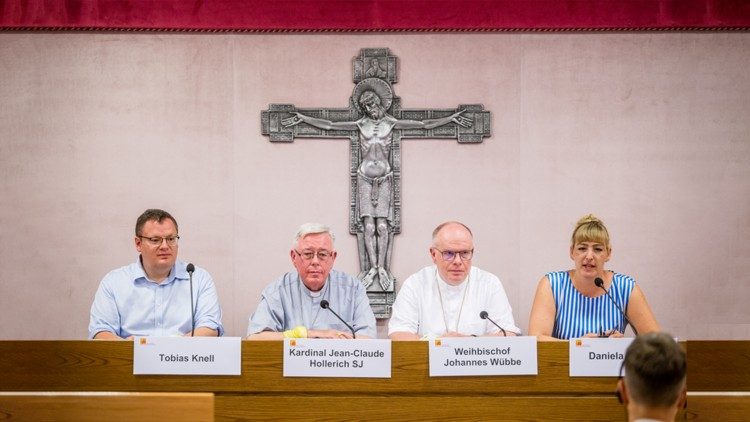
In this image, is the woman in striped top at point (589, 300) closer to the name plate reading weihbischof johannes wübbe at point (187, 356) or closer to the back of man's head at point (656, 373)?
the name plate reading weihbischof johannes wübbe at point (187, 356)

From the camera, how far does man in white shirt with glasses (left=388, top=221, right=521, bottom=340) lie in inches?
153

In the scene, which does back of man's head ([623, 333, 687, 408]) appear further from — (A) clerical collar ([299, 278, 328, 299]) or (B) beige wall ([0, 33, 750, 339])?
(B) beige wall ([0, 33, 750, 339])

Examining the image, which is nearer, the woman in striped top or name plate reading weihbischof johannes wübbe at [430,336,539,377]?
name plate reading weihbischof johannes wübbe at [430,336,539,377]

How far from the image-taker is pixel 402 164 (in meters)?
4.90

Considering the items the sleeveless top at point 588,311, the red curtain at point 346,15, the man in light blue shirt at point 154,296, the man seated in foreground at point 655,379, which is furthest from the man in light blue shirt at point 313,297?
the man seated in foreground at point 655,379

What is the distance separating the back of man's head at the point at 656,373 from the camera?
6.18ft

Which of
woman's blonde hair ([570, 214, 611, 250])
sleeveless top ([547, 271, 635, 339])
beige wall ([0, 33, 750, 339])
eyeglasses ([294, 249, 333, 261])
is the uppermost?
beige wall ([0, 33, 750, 339])

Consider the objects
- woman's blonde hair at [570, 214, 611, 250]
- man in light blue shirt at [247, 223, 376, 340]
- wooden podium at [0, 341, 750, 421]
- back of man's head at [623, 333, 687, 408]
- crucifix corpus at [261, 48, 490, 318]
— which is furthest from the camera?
crucifix corpus at [261, 48, 490, 318]

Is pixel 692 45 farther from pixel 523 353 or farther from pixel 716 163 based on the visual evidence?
pixel 523 353

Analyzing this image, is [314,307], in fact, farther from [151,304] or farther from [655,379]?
Result: [655,379]

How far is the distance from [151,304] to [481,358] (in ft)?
5.69

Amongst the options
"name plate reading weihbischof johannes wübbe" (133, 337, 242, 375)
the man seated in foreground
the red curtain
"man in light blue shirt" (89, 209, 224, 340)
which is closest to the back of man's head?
the man seated in foreground

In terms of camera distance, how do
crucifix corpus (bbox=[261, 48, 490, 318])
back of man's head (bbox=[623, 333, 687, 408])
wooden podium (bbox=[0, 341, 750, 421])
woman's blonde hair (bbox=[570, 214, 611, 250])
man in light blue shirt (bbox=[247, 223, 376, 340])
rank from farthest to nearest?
crucifix corpus (bbox=[261, 48, 490, 318]) < man in light blue shirt (bbox=[247, 223, 376, 340]) < woman's blonde hair (bbox=[570, 214, 611, 250]) < wooden podium (bbox=[0, 341, 750, 421]) < back of man's head (bbox=[623, 333, 687, 408])

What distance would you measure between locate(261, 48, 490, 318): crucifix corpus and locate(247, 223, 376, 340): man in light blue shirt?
0.84m
